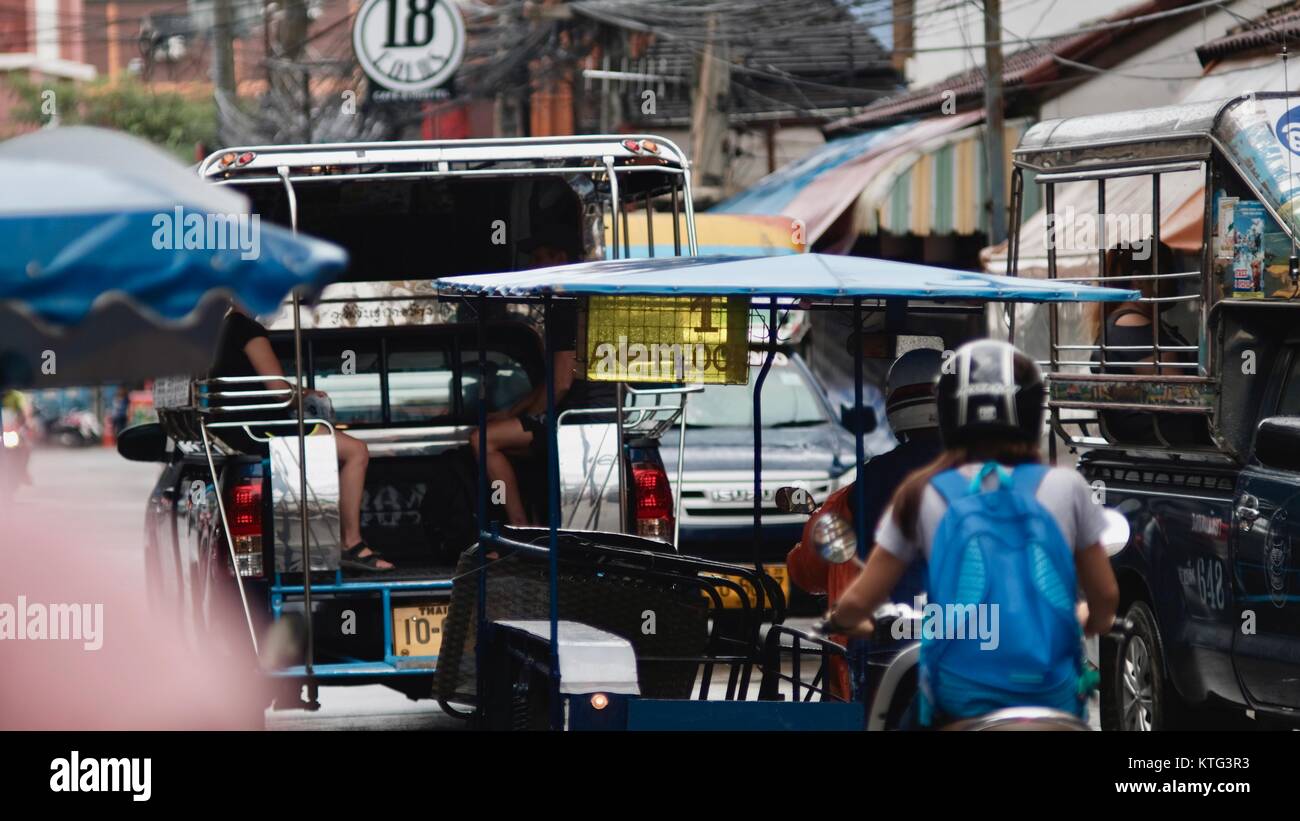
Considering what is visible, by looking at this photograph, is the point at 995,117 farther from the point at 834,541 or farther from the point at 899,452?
the point at 834,541

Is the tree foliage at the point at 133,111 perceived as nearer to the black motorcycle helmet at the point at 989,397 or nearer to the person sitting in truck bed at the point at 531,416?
the person sitting in truck bed at the point at 531,416

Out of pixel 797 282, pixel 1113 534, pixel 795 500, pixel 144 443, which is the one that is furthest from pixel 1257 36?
pixel 1113 534

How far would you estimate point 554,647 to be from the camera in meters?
5.93

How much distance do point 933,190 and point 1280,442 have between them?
1449cm

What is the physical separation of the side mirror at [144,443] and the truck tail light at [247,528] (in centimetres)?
161

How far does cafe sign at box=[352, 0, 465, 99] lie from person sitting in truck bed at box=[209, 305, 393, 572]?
12650mm

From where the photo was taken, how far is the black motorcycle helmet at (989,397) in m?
4.23

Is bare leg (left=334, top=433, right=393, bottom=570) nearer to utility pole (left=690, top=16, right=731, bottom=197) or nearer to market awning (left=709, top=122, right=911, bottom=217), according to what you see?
market awning (left=709, top=122, right=911, bottom=217)

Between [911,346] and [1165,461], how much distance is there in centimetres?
189

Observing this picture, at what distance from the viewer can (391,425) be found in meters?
9.77

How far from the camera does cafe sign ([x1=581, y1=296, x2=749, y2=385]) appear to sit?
5.82m

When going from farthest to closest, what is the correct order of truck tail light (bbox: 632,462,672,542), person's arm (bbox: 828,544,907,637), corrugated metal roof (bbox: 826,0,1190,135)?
1. corrugated metal roof (bbox: 826,0,1190,135)
2. truck tail light (bbox: 632,462,672,542)
3. person's arm (bbox: 828,544,907,637)

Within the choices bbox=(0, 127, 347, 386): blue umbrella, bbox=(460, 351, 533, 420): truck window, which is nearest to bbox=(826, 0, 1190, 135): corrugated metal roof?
bbox=(460, 351, 533, 420): truck window
